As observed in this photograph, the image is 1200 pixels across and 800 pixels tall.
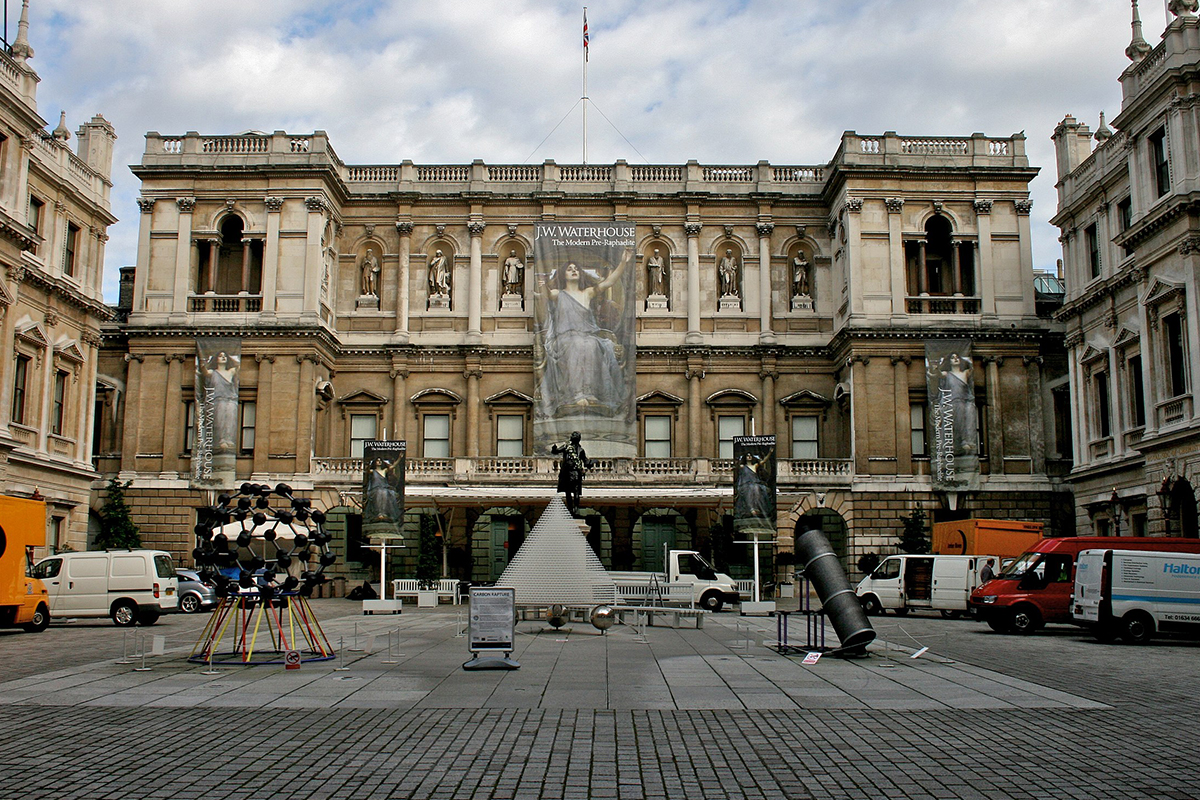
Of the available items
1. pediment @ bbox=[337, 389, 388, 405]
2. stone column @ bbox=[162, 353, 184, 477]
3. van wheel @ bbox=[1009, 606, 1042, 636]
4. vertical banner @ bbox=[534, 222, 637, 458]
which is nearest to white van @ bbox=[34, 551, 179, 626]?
stone column @ bbox=[162, 353, 184, 477]

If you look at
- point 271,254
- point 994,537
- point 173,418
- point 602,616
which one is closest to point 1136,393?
point 994,537

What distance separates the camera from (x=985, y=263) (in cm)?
4034

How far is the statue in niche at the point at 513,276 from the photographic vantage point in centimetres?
4288

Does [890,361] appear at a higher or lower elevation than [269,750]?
higher

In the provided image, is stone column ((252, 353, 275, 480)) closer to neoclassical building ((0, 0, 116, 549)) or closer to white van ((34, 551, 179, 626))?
neoclassical building ((0, 0, 116, 549))

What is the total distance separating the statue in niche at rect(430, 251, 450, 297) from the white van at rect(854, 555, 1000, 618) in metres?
20.4

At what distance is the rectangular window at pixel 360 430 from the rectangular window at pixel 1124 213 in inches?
1067

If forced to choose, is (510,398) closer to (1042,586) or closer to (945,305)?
(945,305)

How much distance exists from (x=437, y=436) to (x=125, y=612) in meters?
17.8

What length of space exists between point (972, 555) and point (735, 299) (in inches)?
615

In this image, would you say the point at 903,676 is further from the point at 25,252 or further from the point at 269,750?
the point at 25,252

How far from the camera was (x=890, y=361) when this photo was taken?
39438 millimetres

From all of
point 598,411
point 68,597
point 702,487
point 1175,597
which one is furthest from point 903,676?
point 598,411

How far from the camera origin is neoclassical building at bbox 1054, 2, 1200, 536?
2869cm
